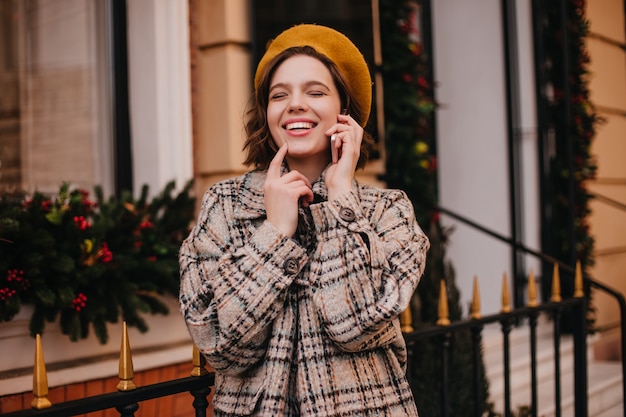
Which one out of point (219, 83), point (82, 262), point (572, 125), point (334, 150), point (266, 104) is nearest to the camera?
point (334, 150)

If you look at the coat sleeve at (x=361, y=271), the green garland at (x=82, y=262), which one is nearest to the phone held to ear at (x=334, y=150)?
the coat sleeve at (x=361, y=271)

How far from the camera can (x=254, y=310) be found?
150 cm

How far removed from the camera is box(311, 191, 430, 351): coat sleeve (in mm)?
1526

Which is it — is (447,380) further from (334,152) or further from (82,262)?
(334,152)

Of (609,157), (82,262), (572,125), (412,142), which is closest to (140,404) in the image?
(82,262)

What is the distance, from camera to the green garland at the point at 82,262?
2650 millimetres

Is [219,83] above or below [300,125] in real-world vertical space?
above

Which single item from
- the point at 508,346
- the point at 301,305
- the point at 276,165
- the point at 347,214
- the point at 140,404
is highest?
the point at 276,165

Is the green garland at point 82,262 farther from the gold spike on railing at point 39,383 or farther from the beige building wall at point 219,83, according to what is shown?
the gold spike on railing at point 39,383

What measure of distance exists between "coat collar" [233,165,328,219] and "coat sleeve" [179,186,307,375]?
0.27ft

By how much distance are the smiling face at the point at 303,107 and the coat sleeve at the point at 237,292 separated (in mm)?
249

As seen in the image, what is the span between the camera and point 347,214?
5.33 ft

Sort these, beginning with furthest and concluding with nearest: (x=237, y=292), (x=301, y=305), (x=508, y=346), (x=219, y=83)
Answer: (x=219, y=83), (x=508, y=346), (x=301, y=305), (x=237, y=292)

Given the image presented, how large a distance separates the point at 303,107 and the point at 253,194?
25cm
